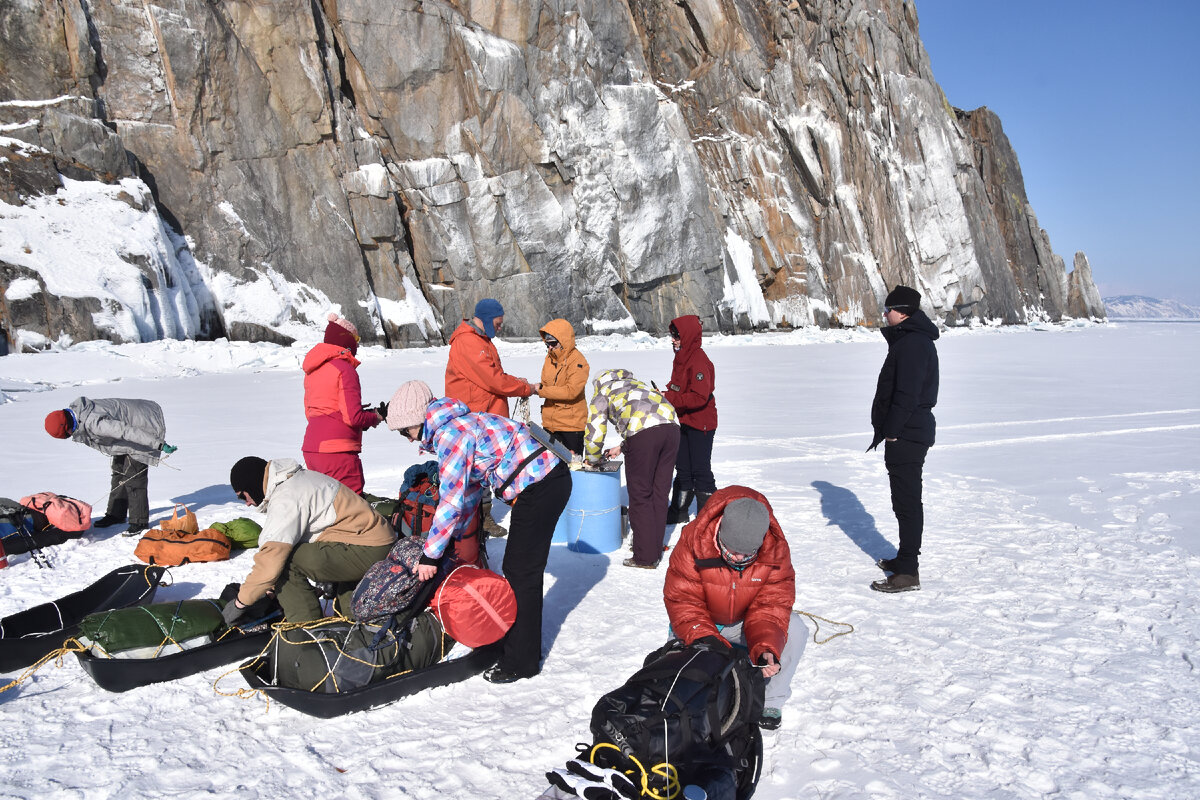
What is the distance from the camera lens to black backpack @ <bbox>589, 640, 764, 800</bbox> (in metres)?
2.68

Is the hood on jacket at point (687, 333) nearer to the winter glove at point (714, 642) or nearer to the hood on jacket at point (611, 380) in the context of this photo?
the hood on jacket at point (611, 380)

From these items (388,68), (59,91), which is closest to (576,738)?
(59,91)

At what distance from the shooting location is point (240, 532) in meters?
6.02

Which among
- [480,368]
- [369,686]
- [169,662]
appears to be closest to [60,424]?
[169,662]

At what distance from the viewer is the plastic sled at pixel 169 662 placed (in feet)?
11.8

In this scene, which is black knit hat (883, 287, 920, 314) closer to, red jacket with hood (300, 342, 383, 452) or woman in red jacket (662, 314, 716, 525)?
woman in red jacket (662, 314, 716, 525)

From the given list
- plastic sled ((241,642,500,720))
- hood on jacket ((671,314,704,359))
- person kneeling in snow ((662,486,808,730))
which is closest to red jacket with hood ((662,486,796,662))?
person kneeling in snow ((662,486,808,730))

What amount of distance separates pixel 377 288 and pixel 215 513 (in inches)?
1033

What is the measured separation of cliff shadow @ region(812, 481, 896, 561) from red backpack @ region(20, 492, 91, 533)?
613cm

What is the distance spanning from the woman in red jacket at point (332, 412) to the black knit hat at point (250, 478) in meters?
1.44

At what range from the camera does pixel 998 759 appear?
3.10 m

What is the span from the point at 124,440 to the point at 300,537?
10.4ft

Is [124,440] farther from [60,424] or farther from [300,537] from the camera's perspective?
[300,537]

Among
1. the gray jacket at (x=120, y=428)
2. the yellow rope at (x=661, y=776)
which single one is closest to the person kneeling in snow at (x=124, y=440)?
the gray jacket at (x=120, y=428)
